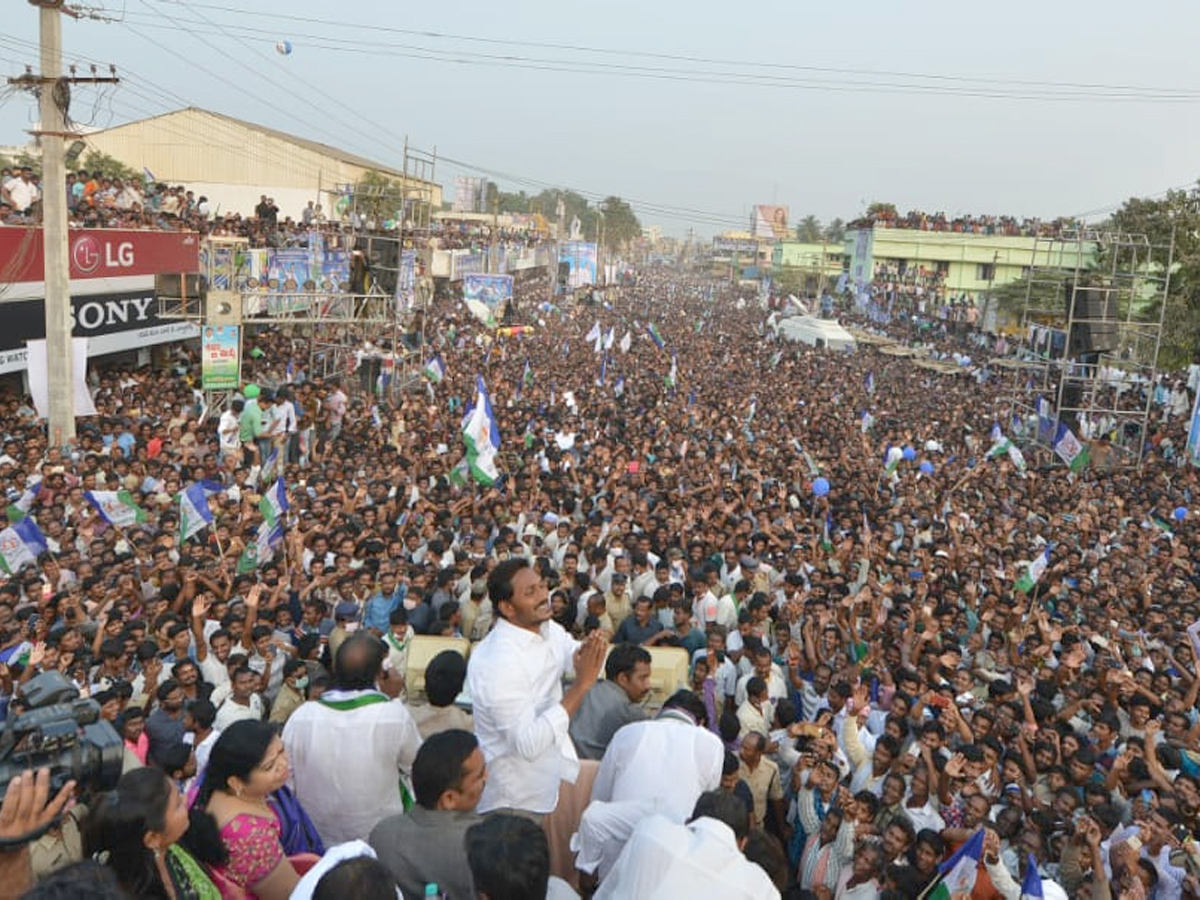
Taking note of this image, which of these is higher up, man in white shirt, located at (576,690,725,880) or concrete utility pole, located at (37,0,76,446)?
concrete utility pole, located at (37,0,76,446)

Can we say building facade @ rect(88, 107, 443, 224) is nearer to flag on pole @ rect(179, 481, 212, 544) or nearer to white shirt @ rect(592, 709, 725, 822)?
flag on pole @ rect(179, 481, 212, 544)

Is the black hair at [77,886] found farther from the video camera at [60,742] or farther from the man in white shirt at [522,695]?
the man in white shirt at [522,695]

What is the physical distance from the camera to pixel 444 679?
3.67 metres

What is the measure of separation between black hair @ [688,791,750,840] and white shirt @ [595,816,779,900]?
1.68 feet

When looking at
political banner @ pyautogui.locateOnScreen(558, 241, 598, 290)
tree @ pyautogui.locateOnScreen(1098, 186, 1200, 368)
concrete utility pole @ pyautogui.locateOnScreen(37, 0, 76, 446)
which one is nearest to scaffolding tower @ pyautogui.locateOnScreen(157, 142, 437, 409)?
concrete utility pole @ pyautogui.locateOnScreen(37, 0, 76, 446)

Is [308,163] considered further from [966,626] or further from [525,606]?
[525,606]

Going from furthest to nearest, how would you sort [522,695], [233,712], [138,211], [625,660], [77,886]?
[138,211]
[233,712]
[625,660]
[522,695]
[77,886]

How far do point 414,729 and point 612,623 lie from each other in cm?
373

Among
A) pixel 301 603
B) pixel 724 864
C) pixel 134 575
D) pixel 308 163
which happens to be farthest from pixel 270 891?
pixel 308 163

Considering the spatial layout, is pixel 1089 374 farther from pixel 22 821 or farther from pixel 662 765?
pixel 22 821

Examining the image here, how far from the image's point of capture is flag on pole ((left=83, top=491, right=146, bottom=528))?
7.89 m

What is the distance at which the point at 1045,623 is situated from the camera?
7051 mm

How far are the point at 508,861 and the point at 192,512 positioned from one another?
6.14 meters

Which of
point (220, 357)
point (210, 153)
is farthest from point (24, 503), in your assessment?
point (210, 153)
